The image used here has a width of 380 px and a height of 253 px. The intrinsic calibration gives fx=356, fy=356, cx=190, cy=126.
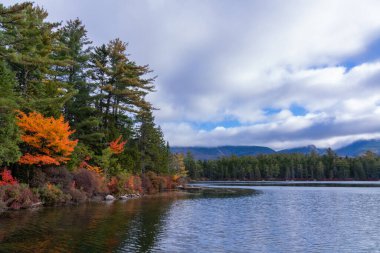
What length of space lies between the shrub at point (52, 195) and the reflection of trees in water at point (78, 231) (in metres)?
5.86

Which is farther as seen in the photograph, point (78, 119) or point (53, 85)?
point (78, 119)

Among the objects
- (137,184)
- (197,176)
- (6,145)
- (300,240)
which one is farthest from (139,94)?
(197,176)

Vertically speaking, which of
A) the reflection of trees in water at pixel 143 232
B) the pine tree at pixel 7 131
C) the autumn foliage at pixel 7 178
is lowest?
the reflection of trees in water at pixel 143 232

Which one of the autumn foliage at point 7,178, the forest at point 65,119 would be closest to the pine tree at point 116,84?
the forest at point 65,119

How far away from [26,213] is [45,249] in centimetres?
1415

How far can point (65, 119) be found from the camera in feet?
170

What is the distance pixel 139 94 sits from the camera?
191ft

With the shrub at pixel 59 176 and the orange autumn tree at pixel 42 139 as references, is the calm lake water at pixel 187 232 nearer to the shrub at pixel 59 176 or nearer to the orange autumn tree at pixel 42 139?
the orange autumn tree at pixel 42 139

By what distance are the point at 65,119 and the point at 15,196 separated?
2221 centimetres

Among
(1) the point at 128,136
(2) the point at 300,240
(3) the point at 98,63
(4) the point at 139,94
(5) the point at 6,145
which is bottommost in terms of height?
(2) the point at 300,240

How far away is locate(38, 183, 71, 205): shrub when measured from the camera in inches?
1401

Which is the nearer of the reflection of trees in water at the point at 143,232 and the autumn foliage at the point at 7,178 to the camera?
the reflection of trees in water at the point at 143,232

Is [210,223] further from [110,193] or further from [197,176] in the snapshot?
[197,176]

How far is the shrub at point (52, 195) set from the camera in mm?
35597
